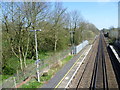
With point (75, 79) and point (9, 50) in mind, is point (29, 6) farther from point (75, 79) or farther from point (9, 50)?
point (75, 79)

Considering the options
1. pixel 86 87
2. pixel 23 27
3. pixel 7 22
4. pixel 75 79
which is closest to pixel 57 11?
pixel 23 27

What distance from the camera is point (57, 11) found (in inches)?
898

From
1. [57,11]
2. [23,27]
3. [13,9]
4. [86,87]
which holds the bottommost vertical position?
[86,87]

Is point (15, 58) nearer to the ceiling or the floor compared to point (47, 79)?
nearer to the ceiling

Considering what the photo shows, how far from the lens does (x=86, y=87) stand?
961cm

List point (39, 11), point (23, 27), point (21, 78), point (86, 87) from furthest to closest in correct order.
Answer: point (39, 11) → point (23, 27) → point (21, 78) → point (86, 87)

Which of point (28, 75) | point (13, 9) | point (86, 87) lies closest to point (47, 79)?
point (28, 75)

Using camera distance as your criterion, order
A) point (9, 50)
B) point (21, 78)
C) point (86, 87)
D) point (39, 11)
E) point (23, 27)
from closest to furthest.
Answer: point (86, 87), point (21, 78), point (9, 50), point (23, 27), point (39, 11)

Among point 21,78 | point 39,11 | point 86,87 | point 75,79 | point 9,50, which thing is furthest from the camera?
point 39,11

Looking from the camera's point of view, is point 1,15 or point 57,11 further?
point 57,11

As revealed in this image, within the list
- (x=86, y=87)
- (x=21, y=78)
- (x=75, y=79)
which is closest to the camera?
(x=86, y=87)

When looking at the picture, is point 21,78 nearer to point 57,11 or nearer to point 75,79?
point 75,79

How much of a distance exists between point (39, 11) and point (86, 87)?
858 cm

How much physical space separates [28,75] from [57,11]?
13771mm
